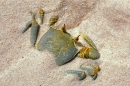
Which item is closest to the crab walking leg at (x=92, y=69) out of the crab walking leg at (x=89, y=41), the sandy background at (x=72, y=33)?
the sandy background at (x=72, y=33)

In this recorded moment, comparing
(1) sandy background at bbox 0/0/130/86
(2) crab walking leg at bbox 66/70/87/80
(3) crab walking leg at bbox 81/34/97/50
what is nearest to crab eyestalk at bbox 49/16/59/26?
(1) sandy background at bbox 0/0/130/86

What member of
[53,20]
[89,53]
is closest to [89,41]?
[89,53]

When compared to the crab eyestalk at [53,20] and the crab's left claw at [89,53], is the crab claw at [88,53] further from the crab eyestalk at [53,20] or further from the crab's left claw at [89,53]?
the crab eyestalk at [53,20]

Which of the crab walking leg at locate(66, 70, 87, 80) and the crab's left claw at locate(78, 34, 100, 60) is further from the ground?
the crab's left claw at locate(78, 34, 100, 60)

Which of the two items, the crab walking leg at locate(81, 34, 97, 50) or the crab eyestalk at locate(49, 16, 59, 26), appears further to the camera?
the crab eyestalk at locate(49, 16, 59, 26)

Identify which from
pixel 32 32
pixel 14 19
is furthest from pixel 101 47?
pixel 14 19

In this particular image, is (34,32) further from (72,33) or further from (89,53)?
(89,53)

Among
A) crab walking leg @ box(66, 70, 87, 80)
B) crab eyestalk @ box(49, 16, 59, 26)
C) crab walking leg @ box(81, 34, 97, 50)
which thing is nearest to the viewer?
crab walking leg @ box(66, 70, 87, 80)

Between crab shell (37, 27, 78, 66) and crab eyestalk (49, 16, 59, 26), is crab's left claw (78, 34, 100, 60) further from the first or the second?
crab eyestalk (49, 16, 59, 26)
